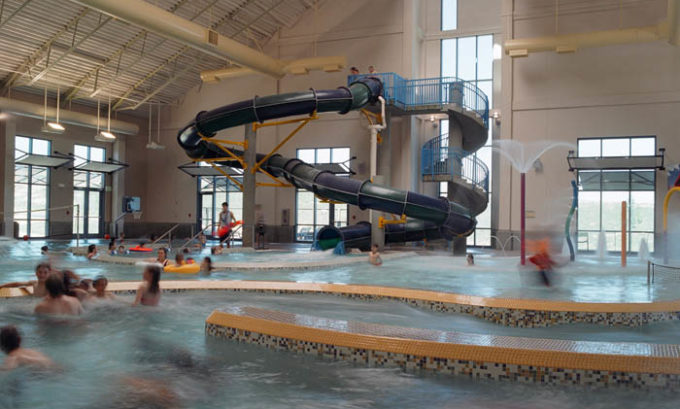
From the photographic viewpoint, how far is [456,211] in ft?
47.9

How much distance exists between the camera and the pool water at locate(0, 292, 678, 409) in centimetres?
404

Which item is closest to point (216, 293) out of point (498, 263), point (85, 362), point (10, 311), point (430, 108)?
point (10, 311)

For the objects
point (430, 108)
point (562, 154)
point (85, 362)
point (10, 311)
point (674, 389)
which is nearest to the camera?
point (674, 389)

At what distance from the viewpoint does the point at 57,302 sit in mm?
6359

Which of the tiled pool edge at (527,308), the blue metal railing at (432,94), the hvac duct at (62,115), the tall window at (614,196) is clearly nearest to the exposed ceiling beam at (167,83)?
the hvac duct at (62,115)

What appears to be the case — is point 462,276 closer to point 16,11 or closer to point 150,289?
point 150,289

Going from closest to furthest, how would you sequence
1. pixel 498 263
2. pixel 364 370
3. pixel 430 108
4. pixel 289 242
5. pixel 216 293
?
pixel 364 370 < pixel 216 293 < pixel 498 263 < pixel 430 108 < pixel 289 242

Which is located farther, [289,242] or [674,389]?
[289,242]

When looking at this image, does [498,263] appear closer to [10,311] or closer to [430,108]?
[430,108]

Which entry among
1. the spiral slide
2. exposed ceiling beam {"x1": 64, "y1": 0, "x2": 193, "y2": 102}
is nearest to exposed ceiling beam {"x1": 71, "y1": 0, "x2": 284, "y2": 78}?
the spiral slide

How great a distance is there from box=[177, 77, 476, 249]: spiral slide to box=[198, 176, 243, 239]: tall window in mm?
8091

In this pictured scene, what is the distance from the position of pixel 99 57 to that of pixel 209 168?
5958mm

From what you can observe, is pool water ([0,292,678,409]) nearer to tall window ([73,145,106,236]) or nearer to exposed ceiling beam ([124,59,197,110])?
exposed ceiling beam ([124,59,197,110])

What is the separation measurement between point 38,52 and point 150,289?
1490cm
